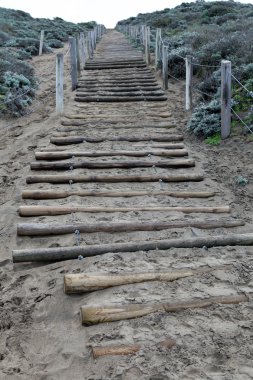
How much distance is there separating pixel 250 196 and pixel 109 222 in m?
2.14

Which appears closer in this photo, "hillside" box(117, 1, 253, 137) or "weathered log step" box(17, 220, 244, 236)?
"weathered log step" box(17, 220, 244, 236)

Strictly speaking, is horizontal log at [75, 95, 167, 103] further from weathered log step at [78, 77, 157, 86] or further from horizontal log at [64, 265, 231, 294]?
horizontal log at [64, 265, 231, 294]

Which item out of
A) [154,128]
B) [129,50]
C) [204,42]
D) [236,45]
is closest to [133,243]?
[154,128]

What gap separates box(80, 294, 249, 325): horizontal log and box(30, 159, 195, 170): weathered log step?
3569mm

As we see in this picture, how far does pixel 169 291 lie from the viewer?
3.44 meters

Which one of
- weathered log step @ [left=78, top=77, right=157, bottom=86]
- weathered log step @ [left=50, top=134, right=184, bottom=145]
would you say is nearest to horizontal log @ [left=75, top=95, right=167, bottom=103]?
weathered log step @ [left=78, top=77, right=157, bottom=86]

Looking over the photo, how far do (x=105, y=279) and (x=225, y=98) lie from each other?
16.0 ft

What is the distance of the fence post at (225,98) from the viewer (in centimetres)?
721

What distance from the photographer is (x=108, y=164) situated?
6602mm

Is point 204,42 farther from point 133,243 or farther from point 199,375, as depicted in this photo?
point 199,375

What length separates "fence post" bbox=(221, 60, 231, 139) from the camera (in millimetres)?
7211

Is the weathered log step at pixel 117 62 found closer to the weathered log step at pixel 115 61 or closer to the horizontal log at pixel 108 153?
the weathered log step at pixel 115 61

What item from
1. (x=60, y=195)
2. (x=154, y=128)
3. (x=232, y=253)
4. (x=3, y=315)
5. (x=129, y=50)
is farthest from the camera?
(x=129, y=50)

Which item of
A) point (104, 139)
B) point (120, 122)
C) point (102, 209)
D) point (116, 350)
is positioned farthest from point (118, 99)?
point (116, 350)
